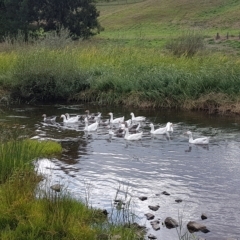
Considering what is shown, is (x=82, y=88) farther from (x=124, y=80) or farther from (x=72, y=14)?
(x=72, y=14)

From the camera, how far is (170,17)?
79.9m

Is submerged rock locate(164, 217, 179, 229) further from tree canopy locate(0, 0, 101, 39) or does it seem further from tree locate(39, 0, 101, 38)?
tree locate(39, 0, 101, 38)

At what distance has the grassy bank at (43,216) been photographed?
28.6ft

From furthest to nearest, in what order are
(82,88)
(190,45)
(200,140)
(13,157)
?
(190,45), (82,88), (200,140), (13,157)

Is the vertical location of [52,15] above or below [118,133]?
above

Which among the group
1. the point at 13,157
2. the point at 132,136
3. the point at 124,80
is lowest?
the point at 132,136

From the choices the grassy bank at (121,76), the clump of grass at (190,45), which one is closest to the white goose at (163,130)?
the grassy bank at (121,76)

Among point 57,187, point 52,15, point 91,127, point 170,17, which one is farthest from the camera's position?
point 170,17

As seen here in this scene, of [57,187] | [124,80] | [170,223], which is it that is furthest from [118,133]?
[170,223]

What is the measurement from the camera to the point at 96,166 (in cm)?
1475

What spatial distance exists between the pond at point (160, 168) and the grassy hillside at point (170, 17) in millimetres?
40509

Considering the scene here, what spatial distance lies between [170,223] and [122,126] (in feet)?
31.4

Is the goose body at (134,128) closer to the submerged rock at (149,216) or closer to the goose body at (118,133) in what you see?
the goose body at (118,133)

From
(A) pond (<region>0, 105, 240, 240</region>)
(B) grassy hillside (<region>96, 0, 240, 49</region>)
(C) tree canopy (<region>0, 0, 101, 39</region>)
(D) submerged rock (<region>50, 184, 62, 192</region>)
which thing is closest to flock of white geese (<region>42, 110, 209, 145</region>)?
(A) pond (<region>0, 105, 240, 240</region>)
